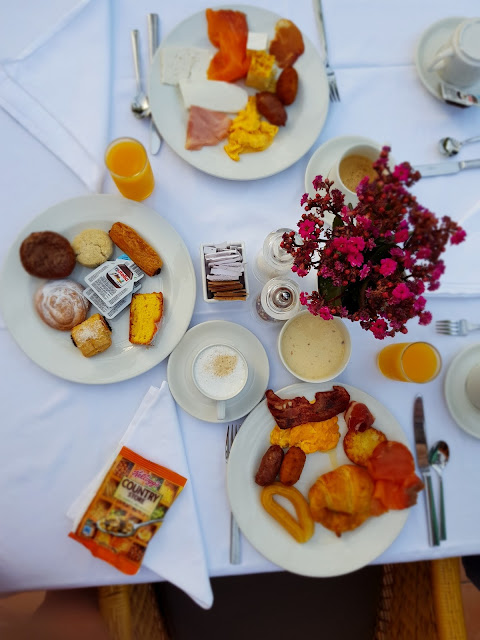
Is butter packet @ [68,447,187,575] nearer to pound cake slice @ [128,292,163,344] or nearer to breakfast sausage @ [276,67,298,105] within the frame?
pound cake slice @ [128,292,163,344]

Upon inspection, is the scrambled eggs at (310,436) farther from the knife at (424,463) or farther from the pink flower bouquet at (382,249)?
the pink flower bouquet at (382,249)

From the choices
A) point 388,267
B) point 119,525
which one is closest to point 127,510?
point 119,525

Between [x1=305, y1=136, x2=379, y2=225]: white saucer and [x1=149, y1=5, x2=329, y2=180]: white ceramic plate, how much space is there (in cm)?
4

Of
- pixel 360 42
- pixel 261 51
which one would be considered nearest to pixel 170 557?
pixel 261 51

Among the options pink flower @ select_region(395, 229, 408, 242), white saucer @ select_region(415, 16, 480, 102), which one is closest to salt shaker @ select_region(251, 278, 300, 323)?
pink flower @ select_region(395, 229, 408, 242)

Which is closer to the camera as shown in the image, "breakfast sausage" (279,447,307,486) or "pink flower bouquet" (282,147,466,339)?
"pink flower bouquet" (282,147,466,339)

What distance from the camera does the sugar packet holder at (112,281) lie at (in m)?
1.03

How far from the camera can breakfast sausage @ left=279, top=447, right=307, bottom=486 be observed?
1.02 metres

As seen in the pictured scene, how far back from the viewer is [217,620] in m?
1.51

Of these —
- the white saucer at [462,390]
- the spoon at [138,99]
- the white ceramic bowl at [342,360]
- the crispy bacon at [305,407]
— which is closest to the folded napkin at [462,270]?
the white saucer at [462,390]

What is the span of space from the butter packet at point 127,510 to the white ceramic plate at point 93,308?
0.23m

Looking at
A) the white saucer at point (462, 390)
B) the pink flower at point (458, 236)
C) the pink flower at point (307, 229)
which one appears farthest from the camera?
the white saucer at point (462, 390)

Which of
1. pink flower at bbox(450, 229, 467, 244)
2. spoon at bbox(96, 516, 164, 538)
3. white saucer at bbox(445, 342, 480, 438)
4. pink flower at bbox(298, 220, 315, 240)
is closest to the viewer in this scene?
pink flower at bbox(450, 229, 467, 244)

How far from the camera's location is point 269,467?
101 cm
